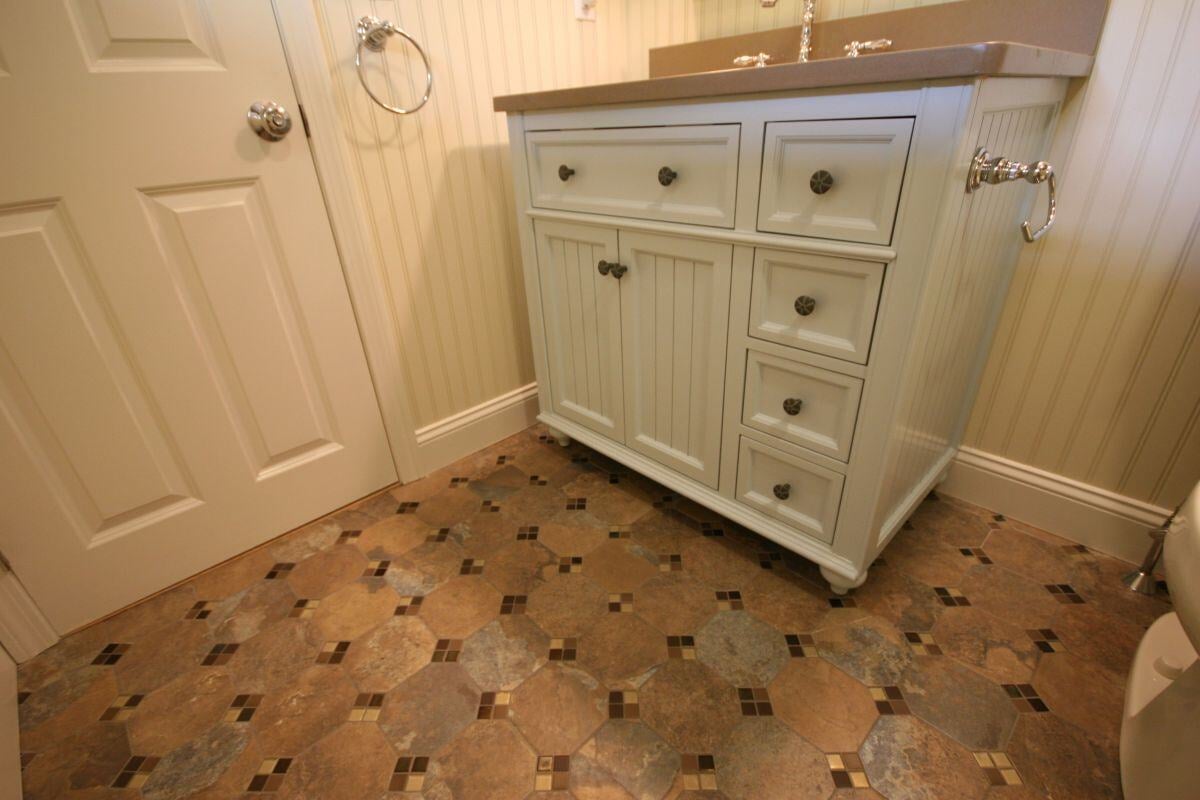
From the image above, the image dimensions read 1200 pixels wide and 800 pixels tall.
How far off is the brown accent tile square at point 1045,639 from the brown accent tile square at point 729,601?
0.53m

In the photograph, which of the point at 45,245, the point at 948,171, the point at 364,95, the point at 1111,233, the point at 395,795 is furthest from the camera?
the point at 364,95

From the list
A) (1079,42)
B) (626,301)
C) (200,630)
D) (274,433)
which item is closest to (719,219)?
(626,301)

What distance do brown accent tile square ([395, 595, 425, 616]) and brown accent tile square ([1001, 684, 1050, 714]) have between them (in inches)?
43.2

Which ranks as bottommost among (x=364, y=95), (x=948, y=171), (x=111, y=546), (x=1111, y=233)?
(x=111, y=546)

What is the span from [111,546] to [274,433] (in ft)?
1.20

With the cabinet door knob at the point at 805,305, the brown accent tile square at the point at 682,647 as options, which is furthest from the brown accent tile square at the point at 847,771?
the cabinet door knob at the point at 805,305

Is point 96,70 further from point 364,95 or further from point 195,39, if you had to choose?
point 364,95

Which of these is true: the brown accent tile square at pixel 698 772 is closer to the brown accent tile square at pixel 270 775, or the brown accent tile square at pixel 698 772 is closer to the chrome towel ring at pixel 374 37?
the brown accent tile square at pixel 270 775

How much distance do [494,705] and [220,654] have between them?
568mm

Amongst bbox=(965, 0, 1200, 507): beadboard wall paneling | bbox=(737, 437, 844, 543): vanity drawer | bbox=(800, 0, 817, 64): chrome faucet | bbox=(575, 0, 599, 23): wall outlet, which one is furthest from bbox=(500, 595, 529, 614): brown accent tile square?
bbox=(575, 0, 599, 23): wall outlet

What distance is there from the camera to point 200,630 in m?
1.13

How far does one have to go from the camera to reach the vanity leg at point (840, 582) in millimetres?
1073

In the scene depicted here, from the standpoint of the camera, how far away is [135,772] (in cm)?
88

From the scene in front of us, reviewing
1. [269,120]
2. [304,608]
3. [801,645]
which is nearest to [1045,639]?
[801,645]
